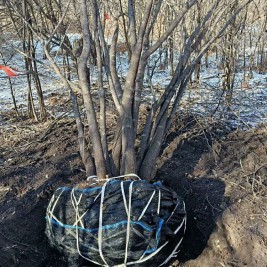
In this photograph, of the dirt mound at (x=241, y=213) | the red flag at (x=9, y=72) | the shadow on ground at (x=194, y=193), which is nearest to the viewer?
the dirt mound at (x=241, y=213)

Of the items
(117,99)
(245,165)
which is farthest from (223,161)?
(117,99)

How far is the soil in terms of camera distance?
229cm

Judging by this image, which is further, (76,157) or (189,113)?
(189,113)

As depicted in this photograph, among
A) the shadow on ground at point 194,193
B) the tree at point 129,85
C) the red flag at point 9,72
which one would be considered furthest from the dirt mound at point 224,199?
the red flag at point 9,72

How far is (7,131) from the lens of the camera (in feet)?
13.7

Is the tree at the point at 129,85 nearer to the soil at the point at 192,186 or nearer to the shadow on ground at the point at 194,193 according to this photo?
the shadow on ground at the point at 194,193

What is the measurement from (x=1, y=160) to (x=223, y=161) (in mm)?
2116

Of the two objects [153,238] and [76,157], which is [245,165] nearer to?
[153,238]

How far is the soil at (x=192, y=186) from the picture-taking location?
2.29m

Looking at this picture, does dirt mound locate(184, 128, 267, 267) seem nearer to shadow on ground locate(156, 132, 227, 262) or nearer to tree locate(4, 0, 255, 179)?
shadow on ground locate(156, 132, 227, 262)

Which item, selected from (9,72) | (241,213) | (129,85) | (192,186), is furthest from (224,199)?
(9,72)

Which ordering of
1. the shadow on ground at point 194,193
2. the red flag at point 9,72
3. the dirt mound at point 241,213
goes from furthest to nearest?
the red flag at point 9,72, the shadow on ground at point 194,193, the dirt mound at point 241,213

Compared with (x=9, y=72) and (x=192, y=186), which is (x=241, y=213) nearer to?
(x=192, y=186)

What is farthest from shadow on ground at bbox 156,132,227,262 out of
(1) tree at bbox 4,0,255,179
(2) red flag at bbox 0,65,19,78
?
(2) red flag at bbox 0,65,19,78
